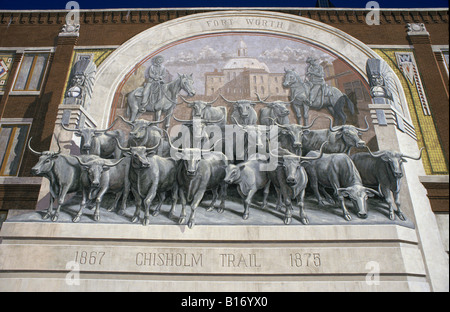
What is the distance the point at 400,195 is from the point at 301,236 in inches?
151

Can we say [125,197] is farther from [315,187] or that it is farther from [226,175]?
[315,187]

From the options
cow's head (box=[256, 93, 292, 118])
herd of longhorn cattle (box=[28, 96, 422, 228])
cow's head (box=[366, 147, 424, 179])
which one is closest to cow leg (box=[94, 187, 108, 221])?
herd of longhorn cattle (box=[28, 96, 422, 228])

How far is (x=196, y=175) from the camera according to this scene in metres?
11.1

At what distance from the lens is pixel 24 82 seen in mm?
16484

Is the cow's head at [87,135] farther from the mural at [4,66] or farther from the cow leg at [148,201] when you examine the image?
the mural at [4,66]

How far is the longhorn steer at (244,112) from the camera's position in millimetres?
13909

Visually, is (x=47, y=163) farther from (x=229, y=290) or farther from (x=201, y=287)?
(x=229, y=290)

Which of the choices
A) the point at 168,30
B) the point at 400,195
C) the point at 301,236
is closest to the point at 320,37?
the point at 168,30

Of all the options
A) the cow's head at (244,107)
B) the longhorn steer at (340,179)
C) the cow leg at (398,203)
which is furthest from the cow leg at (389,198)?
the cow's head at (244,107)

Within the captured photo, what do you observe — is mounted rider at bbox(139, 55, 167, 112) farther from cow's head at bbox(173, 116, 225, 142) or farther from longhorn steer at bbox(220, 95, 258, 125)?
longhorn steer at bbox(220, 95, 258, 125)

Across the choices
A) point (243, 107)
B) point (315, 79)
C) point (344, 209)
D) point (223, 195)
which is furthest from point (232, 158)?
point (315, 79)

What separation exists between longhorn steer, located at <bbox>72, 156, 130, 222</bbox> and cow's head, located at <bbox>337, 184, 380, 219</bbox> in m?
6.73

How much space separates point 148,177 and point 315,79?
8.36 meters

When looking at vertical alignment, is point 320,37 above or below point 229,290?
above
